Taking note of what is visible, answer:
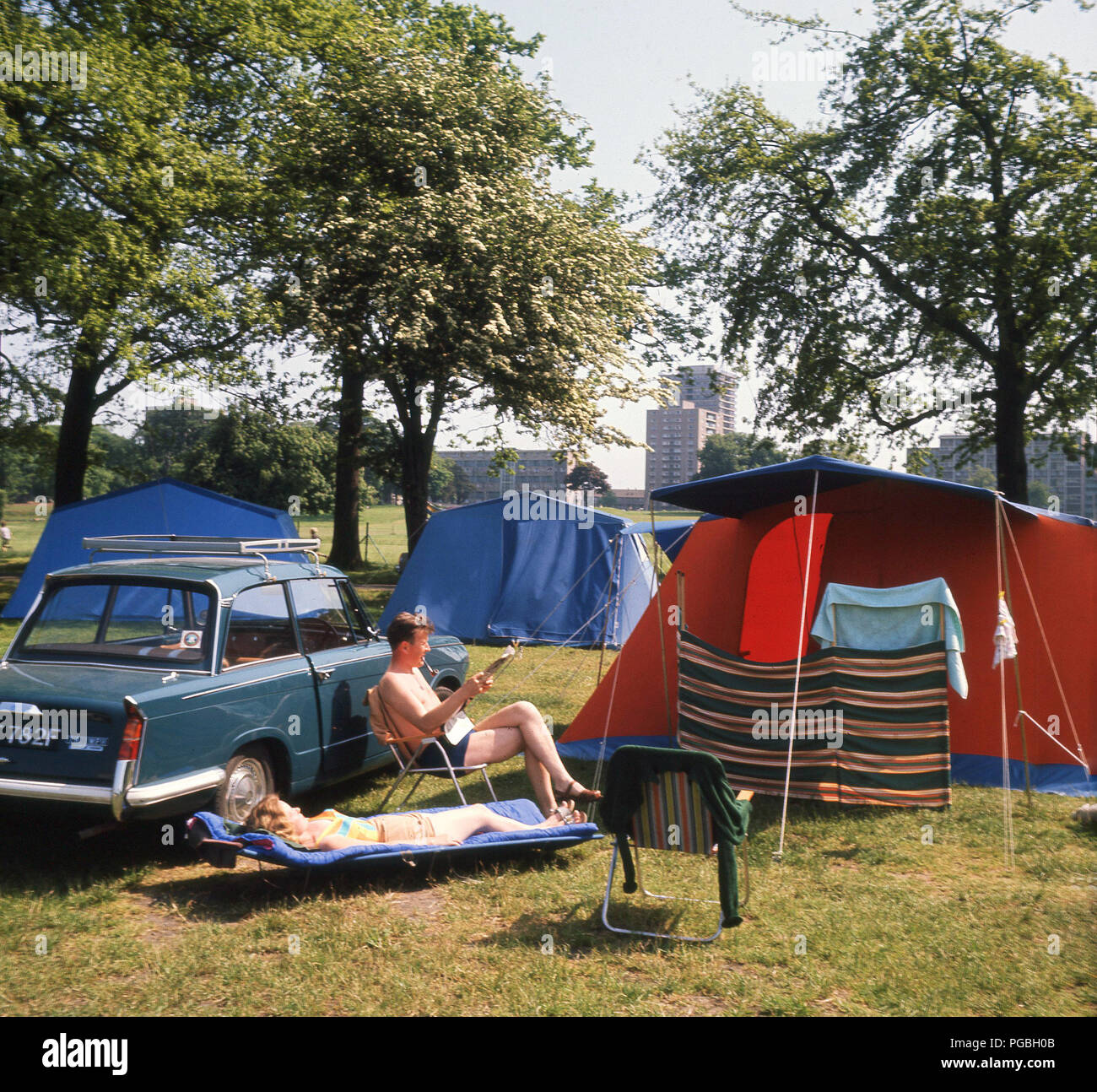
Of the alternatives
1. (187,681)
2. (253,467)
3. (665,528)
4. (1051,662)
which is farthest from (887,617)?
(253,467)

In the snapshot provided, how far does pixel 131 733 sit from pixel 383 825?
50.9 inches

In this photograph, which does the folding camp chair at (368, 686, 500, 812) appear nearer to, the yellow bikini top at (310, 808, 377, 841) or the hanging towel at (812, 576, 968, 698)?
the yellow bikini top at (310, 808, 377, 841)

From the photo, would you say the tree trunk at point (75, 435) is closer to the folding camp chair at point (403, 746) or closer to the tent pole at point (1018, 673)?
the folding camp chair at point (403, 746)

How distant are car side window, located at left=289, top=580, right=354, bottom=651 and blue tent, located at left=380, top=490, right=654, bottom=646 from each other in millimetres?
7393

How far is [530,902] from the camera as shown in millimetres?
4906

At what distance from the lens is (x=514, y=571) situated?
47.8 feet

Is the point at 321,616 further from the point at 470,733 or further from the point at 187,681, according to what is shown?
the point at 187,681

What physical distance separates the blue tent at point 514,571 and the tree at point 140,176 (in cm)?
574

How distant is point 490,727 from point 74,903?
2399 mm

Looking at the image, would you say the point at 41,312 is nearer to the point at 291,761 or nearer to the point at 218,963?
the point at 291,761

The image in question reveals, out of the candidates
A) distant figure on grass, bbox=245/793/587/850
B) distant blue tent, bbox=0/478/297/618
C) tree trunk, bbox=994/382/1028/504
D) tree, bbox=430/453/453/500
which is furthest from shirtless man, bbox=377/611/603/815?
tree, bbox=430/453/453/500

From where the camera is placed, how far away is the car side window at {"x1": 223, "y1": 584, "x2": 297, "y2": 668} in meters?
5.75

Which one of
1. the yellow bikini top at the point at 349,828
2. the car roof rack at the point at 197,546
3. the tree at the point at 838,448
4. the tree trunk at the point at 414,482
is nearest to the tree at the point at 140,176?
the tree trunk at the point at 414,482
